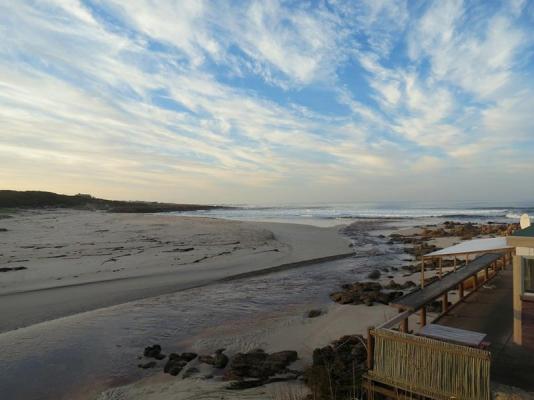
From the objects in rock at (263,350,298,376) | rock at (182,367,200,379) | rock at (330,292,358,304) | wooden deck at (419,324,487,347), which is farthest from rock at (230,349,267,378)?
rock at (330,292,358,304)

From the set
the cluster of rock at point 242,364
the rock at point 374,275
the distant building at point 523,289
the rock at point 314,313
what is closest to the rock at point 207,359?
the cluster of rock at point 242,364

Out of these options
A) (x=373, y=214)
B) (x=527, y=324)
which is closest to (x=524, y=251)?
(x=527, y=324)

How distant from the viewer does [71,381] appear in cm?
677

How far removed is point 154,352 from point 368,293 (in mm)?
6828

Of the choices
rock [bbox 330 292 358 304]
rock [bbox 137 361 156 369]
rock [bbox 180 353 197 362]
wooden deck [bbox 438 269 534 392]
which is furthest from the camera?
rock [bbox 330 292 358 304]

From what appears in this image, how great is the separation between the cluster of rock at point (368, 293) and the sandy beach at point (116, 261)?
4.99 meters

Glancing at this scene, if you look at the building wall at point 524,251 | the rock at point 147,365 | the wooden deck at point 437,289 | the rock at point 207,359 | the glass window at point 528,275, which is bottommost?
the rock at point 147,365

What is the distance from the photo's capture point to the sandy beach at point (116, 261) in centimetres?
1173

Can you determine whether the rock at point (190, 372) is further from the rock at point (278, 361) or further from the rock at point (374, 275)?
the rock at point (374, 275)

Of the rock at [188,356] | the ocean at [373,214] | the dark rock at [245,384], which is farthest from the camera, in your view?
the ocean at [373,214]

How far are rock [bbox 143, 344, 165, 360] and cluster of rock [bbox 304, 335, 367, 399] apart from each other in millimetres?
3155

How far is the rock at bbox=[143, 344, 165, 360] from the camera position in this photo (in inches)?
301

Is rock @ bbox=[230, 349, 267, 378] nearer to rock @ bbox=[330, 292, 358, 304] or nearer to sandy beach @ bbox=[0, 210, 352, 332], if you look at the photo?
rock @ bbox=[330, 292, 358, 304]

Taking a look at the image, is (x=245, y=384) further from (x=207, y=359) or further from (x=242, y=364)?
(x=207, y=359)
